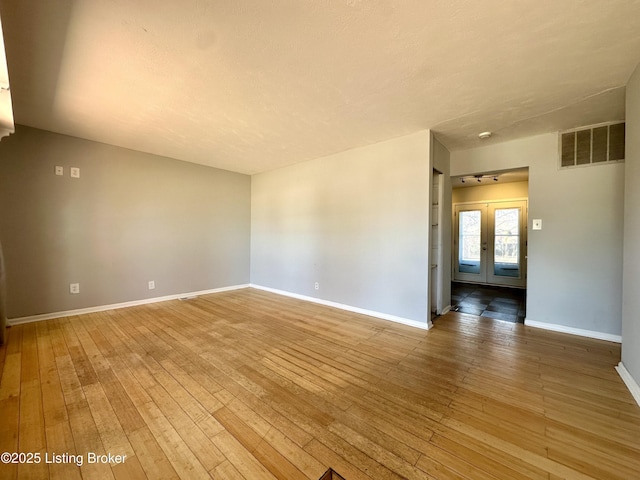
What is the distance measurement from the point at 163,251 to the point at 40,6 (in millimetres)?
3630

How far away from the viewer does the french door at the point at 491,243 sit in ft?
19.6

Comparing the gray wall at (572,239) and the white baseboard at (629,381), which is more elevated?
the gray wall at (572,239)

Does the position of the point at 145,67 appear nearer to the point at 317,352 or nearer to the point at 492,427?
the point at 317,352

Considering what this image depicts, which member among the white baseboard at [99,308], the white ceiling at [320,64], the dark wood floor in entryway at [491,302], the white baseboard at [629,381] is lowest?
the dark wood floor in entryway at [491,302]

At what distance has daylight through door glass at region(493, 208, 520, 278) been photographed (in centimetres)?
601

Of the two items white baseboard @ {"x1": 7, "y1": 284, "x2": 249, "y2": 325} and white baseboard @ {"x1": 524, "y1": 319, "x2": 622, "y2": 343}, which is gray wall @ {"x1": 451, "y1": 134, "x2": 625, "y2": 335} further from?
white baseboard @ {"x1": 7, "y1": 284, "x2": 249, "y2": 325}

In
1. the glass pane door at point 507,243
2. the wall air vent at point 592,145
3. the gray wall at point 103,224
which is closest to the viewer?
the wall air vent at point 592,145

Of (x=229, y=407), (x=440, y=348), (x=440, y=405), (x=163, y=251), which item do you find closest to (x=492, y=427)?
(x=440, y=405)

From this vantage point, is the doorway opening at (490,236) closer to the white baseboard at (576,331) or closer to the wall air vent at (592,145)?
the white baseboard at (576,331)

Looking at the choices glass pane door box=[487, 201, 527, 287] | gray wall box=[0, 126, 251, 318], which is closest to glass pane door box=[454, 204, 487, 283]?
glass pane door box=[487, 201, 527, 287]

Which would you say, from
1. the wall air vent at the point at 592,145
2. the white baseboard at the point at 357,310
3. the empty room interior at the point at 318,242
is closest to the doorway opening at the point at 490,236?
the empty room interior at the point at 318,242

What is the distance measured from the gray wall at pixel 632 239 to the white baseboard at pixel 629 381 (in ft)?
0.12

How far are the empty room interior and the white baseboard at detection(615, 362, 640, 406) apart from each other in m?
0.03

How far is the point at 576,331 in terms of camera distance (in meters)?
3.13
